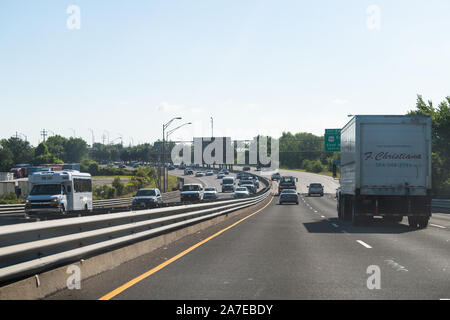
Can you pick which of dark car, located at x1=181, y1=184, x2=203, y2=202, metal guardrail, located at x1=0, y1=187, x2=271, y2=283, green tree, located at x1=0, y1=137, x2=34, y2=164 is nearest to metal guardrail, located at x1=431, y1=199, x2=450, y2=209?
dark car, located at x1=181, y1=184, x2=203, y2=202

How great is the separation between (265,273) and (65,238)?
11.2 ft

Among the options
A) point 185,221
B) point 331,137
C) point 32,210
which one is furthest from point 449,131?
point 185,221

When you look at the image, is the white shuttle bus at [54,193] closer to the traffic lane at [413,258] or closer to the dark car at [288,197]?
the traffic lane at [413,258]

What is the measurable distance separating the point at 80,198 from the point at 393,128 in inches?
759

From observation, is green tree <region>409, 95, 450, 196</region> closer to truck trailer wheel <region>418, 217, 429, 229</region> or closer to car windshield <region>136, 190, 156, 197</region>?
car windshield <region>136, 190, 156, 197</region>

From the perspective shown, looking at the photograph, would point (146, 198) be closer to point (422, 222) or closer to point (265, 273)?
point (422, 222)

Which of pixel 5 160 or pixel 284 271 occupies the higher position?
pixel 5 160

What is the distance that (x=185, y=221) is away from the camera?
1628 cm

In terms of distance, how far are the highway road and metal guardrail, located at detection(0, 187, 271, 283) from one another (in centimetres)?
49

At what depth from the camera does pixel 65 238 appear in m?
7.79

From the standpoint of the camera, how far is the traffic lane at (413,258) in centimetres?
799
